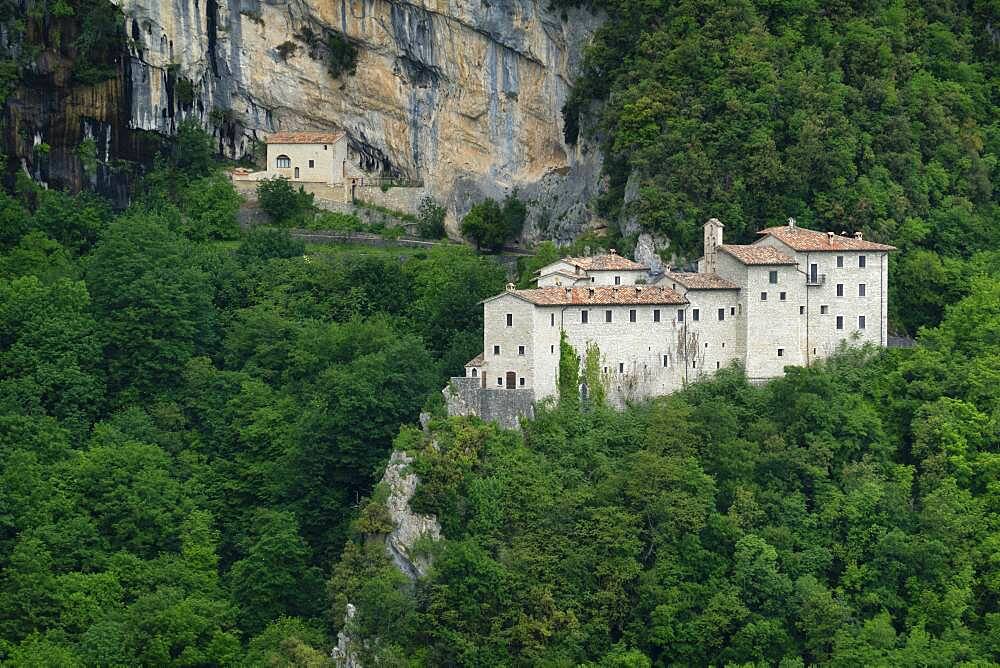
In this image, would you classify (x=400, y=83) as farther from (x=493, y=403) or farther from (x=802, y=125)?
(x=493, y=403)

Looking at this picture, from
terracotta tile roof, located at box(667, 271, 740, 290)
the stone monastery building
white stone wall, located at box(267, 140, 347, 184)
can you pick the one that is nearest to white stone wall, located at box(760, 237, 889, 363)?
the stone monastery building

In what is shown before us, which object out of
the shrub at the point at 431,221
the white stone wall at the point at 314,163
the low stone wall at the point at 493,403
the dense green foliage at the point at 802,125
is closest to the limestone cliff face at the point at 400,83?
the shrub at the point at 431,221

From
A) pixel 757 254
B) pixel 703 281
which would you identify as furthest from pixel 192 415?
pixel 757 254

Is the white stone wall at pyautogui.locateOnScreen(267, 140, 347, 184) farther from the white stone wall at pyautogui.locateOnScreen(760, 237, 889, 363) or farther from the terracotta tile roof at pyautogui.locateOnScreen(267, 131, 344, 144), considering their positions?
the white stone wall at pyautogui.locateOnScreen(760, 237, 889, 363)

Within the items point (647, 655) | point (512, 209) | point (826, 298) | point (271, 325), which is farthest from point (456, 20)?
point (647, 655)

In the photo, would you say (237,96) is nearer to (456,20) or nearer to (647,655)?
(456,20)
